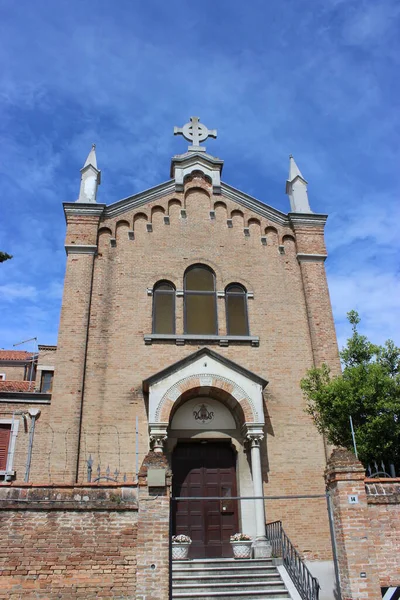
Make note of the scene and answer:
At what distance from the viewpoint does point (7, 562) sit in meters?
8.56

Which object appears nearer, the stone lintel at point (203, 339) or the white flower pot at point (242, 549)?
the white flower pot at point (242, 549)

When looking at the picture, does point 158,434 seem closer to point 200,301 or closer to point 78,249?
point 200,301

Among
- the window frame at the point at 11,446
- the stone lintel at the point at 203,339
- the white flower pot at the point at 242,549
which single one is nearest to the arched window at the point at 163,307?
the stone lintel at the point at 203,339

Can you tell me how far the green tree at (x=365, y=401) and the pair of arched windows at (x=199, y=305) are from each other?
378 centimetres

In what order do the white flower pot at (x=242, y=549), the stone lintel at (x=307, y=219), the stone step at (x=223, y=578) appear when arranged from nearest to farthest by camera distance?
the stone step at (x=223, y=578) < the white flower pot at (x=242, y=549) < the stone lintel at (x=307, y=219)

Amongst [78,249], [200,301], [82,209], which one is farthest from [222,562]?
[82,209]

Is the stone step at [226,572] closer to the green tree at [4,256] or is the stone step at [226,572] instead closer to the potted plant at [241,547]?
the potted plant at [241,547]

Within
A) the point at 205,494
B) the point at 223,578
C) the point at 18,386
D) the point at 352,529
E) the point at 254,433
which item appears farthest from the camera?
the point at 18,386

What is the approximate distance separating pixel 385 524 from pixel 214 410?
651 cm

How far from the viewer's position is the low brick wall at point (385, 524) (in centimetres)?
961

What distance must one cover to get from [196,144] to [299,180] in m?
4.35

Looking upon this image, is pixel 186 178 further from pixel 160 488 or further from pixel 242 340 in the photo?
pixel 160 488

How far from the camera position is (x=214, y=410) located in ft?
51.0

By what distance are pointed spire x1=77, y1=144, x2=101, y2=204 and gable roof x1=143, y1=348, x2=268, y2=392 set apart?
7026 mm
